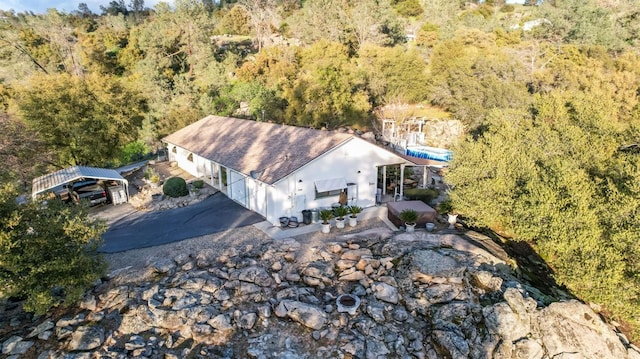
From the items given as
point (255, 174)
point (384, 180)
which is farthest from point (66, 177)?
point (384, 180)

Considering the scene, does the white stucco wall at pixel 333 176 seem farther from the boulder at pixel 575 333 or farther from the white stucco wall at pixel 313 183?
the boulder at pixel 575 333

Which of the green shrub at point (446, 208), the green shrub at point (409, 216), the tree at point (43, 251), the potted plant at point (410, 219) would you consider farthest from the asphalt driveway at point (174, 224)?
the green shrub at point (446, 208)

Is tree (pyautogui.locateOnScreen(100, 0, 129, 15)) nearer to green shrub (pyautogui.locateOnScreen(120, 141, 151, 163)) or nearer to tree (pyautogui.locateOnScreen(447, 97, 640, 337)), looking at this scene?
green shrub (pyautogui.locateOnScreen(120, 141, 151, 163))

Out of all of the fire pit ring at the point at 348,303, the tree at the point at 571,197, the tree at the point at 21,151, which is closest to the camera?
the fire pit ring at the point at 348,303

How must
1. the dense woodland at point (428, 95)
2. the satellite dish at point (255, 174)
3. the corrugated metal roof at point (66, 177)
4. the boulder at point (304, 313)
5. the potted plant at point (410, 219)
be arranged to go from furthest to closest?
1. the corrugated metal roof at point (66, 177)
2. the satellite dish at point (255, 174)
3. the potted plant at point (410, 219)
4. the dense woodland at point (428, 95)
5. the boulder at point (304, 313)

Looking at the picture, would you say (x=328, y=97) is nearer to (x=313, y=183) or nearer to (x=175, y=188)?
(x=175, y=188)

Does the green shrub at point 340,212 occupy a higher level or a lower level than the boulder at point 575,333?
higher
